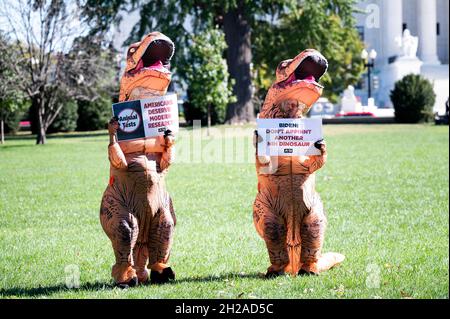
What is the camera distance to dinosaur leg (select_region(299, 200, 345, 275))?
664 cm

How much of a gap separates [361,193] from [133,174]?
8032 mm

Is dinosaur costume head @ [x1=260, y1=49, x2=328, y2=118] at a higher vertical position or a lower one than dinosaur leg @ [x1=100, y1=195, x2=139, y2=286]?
higher

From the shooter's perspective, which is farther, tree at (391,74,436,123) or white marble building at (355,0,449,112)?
white marble building at (355,0,449,112)

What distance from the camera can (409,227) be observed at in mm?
9844

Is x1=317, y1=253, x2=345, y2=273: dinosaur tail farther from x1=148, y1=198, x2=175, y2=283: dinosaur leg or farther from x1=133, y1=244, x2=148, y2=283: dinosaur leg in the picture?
x1=133, y1=244, x2=148, y2=283: dinosaur leg

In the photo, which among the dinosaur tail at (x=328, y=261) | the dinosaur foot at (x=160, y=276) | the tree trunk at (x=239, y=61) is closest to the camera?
the dinosaur foot at (x=160, y=276)

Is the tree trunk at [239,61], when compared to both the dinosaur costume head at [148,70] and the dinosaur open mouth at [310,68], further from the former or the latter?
the dinosaur costume head at [148,70]

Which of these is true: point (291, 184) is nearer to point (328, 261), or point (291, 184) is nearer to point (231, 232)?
point (328, 261)

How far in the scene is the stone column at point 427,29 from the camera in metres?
64.6

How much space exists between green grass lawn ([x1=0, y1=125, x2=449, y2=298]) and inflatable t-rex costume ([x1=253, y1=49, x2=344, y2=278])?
34cm

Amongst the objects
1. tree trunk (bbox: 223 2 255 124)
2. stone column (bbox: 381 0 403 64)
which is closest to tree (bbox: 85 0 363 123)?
tree trunk (bbox: 223 2 255 124)

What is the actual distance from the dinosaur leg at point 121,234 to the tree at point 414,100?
116ft

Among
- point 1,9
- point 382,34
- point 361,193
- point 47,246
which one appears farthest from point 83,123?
point 47,246

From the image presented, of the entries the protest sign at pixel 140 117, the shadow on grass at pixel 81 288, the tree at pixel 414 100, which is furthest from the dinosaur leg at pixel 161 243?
the tree at pixel 414 100
